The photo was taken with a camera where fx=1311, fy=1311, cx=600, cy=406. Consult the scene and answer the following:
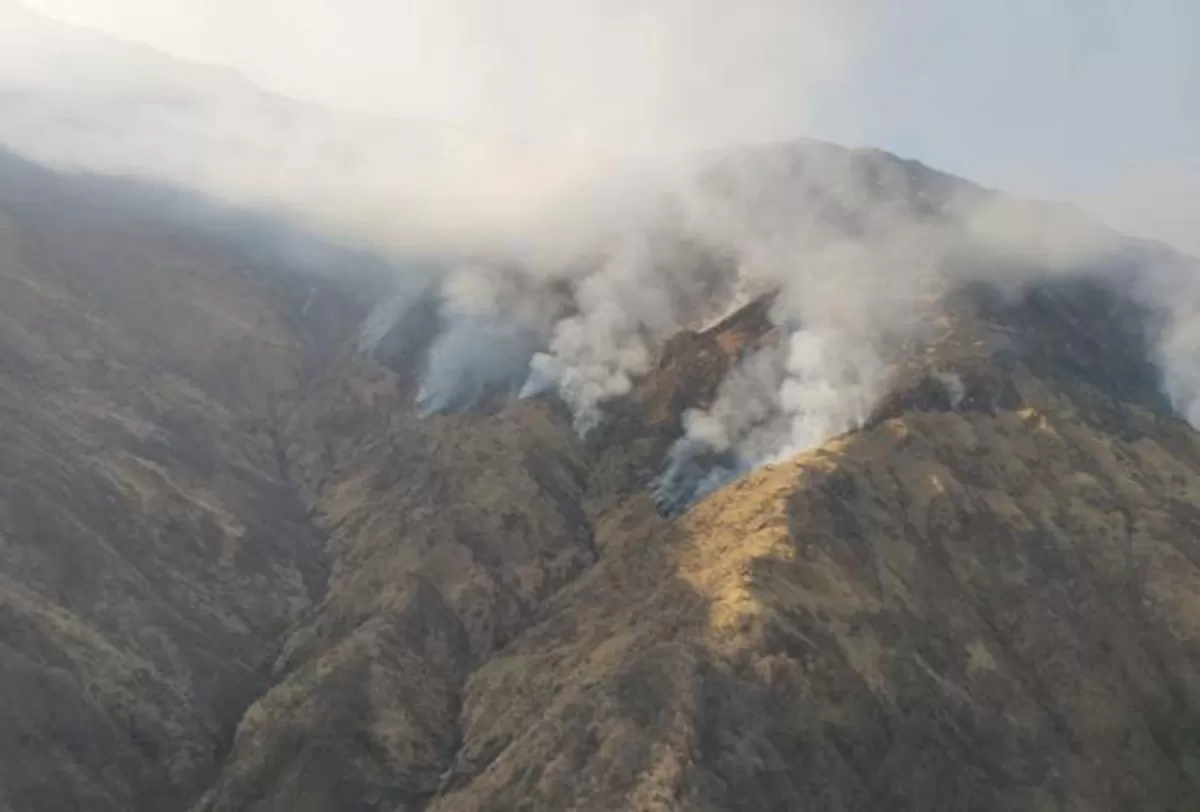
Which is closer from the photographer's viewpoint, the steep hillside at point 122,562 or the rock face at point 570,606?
the steep hillside at point 122,562

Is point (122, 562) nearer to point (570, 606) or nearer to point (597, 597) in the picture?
point (570, 606)

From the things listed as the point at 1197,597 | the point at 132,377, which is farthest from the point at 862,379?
the point at 132,377

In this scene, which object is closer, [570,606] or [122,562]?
[122,562]

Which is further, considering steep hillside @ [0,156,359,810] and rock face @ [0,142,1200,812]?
rock face @ [0,142,1200,812]

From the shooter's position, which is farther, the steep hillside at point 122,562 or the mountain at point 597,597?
the mountain at point 597,597

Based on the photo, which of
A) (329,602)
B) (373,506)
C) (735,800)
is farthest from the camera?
(373,506)

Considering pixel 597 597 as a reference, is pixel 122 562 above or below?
above

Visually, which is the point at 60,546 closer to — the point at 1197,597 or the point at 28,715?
the point at 28,715

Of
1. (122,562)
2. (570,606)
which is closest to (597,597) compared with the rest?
(570,606)
